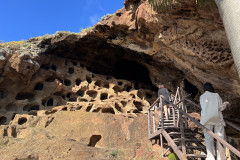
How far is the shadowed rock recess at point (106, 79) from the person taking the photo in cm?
766

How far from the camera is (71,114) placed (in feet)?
37.5

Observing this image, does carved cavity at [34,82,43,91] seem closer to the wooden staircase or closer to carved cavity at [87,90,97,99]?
carved cavity at [87,90,97,99]

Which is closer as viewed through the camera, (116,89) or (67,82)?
(67,82)

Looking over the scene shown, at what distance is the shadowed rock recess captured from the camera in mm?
7664

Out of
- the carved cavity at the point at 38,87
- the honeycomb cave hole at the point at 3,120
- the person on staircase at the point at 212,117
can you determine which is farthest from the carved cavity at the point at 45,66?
the person on staircase at the point at 212,117

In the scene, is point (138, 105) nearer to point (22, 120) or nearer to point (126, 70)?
point (126, 70)

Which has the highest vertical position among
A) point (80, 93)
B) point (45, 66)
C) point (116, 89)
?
point (45, 66)

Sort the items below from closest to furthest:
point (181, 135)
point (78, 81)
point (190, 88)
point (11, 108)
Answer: point (181, 135), point (11, 108), point (190, 88), point (78, 81)

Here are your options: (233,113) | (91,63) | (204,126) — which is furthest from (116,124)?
(91,63)

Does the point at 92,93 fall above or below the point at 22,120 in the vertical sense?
above

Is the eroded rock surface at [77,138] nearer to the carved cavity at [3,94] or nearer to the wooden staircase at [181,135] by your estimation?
the wooden staircase at [181,135]

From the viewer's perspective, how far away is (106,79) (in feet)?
61.9

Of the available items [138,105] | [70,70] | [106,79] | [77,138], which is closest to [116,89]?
[106,79]

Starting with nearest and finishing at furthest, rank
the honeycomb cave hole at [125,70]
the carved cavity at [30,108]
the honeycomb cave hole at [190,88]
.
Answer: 1. the carved cavity at [30,108]
2. the honeycomb cave hole at [190,88]
3. the honeycomb cave hole at [125,70]
